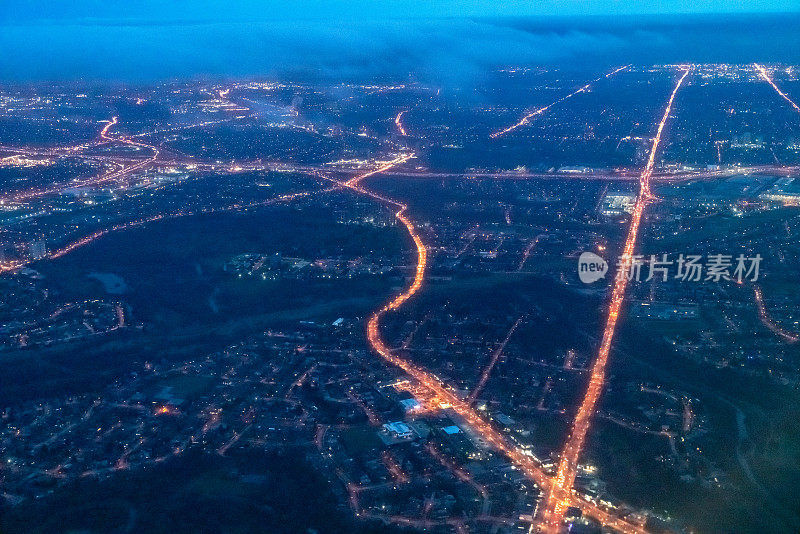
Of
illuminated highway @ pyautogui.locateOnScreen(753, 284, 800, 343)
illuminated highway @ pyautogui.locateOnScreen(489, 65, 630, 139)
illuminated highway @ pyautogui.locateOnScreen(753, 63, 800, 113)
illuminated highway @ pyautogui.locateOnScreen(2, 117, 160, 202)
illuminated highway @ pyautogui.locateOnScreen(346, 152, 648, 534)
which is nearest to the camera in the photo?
illuminated highway @ pyautogui.locateOnScreen(346, 152, 648, 534)

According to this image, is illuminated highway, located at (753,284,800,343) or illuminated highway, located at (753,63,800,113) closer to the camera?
illuminated highway, located at (753,284,800,343)

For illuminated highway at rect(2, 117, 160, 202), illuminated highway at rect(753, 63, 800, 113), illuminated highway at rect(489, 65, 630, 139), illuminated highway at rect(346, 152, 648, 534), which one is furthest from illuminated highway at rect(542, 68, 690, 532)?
illuminated highway at rect(753, 63, 800, 113)

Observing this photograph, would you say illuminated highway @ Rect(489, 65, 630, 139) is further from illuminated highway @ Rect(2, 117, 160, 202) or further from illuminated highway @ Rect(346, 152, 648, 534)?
illuminated highway @ Rect(346, 152, 648, 534)

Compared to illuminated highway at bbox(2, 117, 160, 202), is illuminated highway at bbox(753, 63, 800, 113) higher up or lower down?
higher up

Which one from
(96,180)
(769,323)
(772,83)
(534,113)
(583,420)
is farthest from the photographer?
(772,83)

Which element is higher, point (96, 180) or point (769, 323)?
point (769, 323)

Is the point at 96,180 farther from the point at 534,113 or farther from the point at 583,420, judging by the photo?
the point at 534,113

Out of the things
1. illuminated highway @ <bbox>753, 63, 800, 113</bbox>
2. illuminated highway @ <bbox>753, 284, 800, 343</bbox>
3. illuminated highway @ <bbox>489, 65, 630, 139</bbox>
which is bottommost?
illuminated highway @ <bbox>753, 284, 800, 343</bbox>

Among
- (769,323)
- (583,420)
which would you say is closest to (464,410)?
(583,420)

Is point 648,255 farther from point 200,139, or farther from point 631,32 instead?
point 631,32

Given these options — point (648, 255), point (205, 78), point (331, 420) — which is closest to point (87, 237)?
point (331, 420)

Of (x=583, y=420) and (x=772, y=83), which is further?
(x=772, y=83)

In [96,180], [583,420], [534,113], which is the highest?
[534,113]
